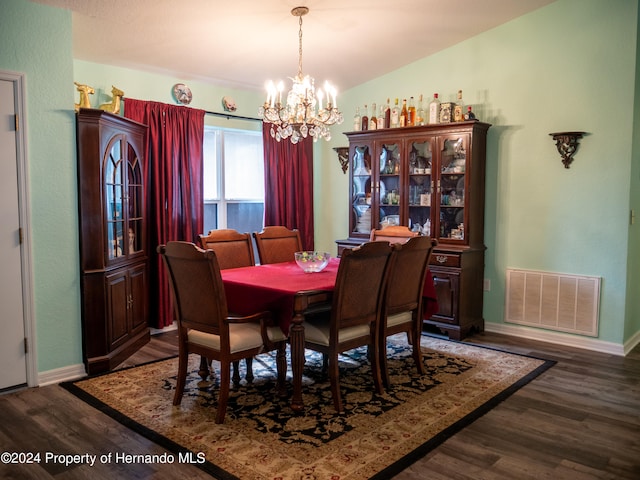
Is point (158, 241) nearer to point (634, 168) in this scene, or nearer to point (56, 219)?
point (56, 219)

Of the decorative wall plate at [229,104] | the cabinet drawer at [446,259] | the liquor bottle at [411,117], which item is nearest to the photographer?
the cabinet drawer at [446,259]

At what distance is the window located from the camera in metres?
5.49

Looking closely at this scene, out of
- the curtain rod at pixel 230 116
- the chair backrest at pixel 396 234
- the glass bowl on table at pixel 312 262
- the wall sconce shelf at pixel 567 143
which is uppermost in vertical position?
the curtain rod at pixel 230 116

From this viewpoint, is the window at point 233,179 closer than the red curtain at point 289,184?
Yes

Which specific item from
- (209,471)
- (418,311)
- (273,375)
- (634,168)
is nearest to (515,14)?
(634,168)

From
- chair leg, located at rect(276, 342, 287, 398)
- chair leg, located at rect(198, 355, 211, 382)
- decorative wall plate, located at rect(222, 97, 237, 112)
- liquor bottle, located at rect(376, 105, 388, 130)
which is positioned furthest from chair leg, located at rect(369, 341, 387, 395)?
decorative wall plate, located at rect(222, 97, 237, 112)

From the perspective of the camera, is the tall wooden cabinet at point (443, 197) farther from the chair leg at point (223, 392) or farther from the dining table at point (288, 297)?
the chair leg at point (223, 392)

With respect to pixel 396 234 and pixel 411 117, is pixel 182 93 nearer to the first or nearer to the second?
pixel 411 117

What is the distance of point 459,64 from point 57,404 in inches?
171

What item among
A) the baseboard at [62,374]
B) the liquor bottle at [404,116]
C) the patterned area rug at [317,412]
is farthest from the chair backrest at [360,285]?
the liquor bottle at [404,116]

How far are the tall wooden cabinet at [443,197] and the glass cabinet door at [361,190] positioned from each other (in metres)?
0.05

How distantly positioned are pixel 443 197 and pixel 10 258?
3528 mm

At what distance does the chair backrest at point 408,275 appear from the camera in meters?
3.32

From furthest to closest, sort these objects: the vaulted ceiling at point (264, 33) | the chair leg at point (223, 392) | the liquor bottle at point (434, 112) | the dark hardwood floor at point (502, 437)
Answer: the liquor bottle at point (434, 112)
the vaulted ceiling at point (264, 33)
the chair leg at point (223, 392)
the dark hardwood floor at point (502, 437)
